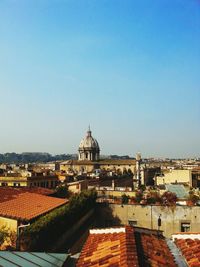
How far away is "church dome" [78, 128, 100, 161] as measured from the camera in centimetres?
12444

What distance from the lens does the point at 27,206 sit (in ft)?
51.2

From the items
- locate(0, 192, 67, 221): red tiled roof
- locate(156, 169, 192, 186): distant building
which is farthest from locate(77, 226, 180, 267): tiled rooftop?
locate(156, 169, 192, 186): distant building

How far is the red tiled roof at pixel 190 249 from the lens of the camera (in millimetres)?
7324

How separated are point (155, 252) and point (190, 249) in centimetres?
85

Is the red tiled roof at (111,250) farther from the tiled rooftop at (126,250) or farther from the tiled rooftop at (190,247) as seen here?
the tiled rooftop at (190,247)

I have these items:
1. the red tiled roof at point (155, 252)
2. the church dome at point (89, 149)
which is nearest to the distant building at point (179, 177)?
the red tiled roof at point (155, 252)

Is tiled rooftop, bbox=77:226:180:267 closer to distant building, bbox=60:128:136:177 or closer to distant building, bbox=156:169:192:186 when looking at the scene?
distant building, bbox=156:169:192:186

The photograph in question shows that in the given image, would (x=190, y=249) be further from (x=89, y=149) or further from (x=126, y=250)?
(x=89, y=149)

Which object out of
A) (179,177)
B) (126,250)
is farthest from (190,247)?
(179,177)

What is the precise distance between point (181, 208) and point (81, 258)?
1409 cm

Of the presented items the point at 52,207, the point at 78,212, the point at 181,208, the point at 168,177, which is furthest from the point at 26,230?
the point at 168,177

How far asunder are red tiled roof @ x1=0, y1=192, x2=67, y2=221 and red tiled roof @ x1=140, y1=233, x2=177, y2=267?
5462mm

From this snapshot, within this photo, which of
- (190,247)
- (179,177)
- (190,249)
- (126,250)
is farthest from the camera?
(179,177)

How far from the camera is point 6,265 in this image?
5.80m
